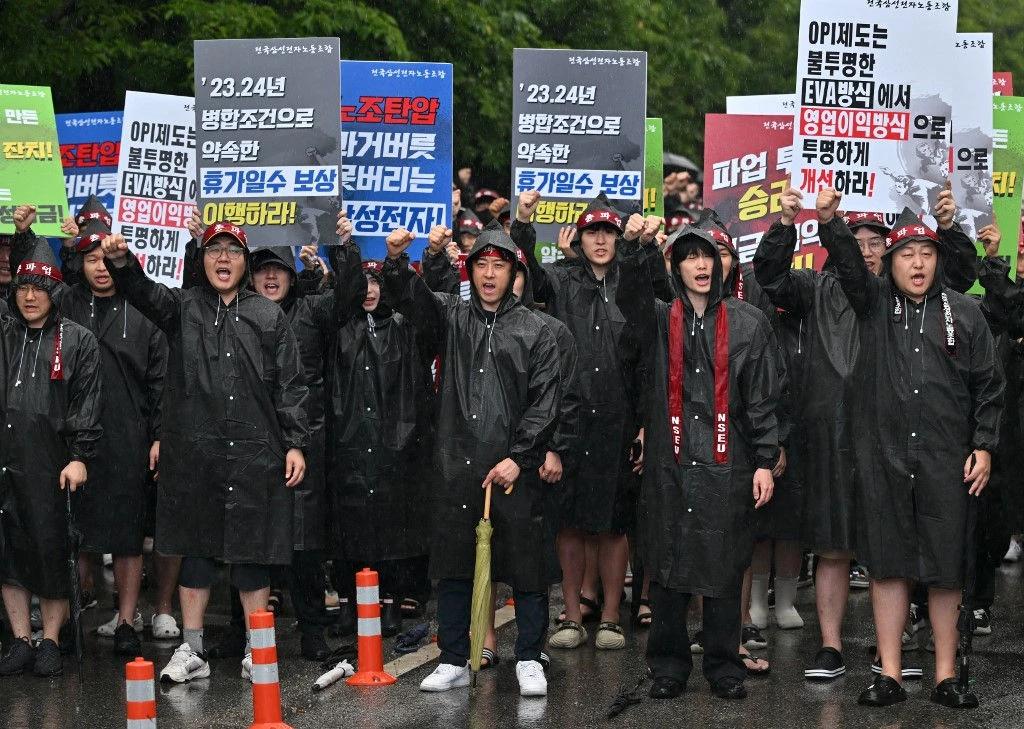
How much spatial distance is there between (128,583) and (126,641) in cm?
42

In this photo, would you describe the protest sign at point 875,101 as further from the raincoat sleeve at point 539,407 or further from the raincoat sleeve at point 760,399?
the raincoat sleeve at point 539,407

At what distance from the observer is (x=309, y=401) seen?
444 inches

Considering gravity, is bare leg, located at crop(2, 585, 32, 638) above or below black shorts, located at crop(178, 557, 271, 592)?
below

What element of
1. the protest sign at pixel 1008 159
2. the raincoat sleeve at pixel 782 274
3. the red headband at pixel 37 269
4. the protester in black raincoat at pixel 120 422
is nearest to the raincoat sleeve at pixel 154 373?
the protester in black raincoat at pixel 120 422

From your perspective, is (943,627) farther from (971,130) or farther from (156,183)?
(156,183)

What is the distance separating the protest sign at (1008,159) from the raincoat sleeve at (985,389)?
292 centimetres

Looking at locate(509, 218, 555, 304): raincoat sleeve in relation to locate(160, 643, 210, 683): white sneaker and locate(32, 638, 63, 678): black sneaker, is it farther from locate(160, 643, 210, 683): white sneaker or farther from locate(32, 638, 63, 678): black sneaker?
locate(32, 638, 63, 678): black sneaker

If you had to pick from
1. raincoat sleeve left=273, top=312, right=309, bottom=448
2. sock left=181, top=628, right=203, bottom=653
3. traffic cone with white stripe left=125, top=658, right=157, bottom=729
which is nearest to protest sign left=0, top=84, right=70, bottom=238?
raincoat sleeve left=273, top=312, right=309, bottom=448

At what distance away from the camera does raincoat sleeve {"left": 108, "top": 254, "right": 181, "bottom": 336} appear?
10.0 metres

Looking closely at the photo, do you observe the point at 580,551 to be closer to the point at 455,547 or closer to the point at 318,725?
the point at 455,547

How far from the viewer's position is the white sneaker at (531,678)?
961cm

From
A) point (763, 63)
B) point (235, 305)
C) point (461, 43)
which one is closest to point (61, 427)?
point (235, 305)

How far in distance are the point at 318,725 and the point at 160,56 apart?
29.1 ft

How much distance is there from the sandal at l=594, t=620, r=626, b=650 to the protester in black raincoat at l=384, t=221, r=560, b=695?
96 centimetres
